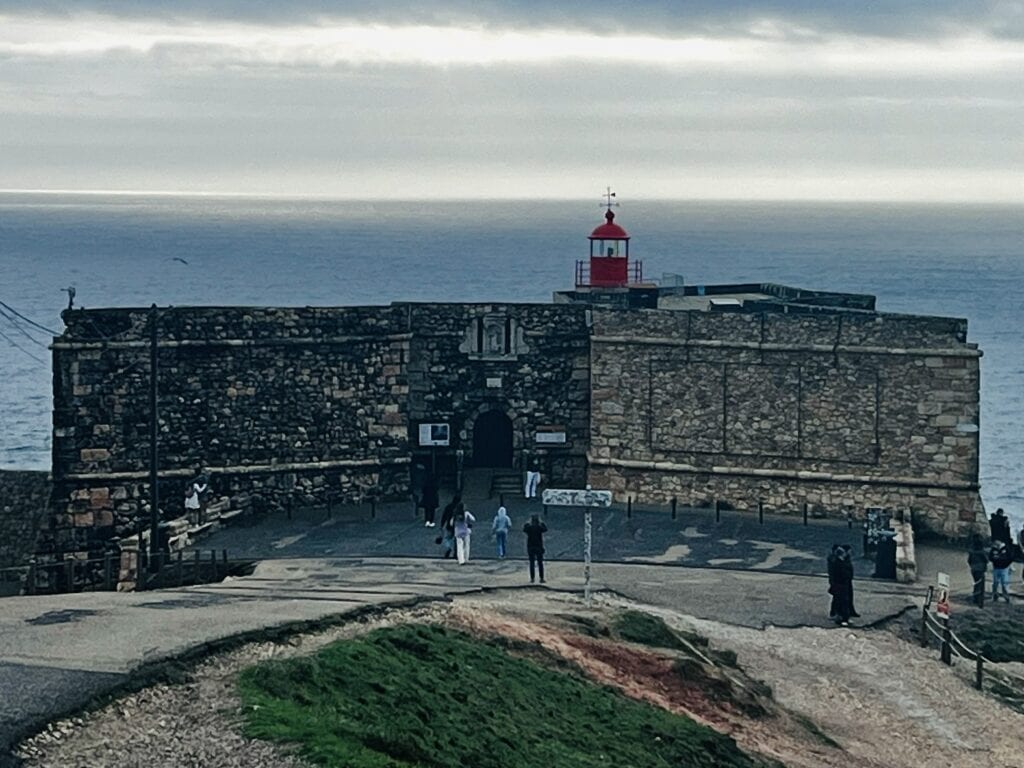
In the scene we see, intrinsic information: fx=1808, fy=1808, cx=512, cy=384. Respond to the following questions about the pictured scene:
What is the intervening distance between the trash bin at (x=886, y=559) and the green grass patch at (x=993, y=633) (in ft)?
8.32

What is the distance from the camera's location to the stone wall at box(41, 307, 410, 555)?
33625 millimetres

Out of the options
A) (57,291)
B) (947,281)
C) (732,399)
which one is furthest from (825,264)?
(732,399)

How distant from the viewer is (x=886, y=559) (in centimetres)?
3011

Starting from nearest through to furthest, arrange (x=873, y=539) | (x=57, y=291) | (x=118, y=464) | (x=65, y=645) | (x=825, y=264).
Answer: (x=65, y=645) < (x=873, y=539) < (x=118, y=464) < (x=57, y=291) < (x=825, y=264)

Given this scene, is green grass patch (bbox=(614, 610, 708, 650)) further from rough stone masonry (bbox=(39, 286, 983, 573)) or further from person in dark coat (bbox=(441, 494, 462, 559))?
rough stone masonry (bbox=(39, 286, 983, 573))

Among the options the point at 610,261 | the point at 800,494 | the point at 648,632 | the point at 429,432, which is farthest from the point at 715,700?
the point at 610,261

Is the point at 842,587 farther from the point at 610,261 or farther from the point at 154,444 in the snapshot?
the point at 610,261

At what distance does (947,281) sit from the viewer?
152125 mm

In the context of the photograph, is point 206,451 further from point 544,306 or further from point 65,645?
point 65,645

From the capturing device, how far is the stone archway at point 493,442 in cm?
3619

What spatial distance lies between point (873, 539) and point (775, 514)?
395 centimetres

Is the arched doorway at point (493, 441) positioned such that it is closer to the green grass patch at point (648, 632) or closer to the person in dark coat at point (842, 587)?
the person in dark coat at point (842, 587)

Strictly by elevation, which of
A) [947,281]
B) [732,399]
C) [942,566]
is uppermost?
[947,281]

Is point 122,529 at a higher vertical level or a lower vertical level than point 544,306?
lower
